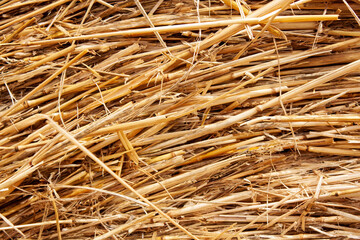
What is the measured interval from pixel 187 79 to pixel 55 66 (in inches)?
15.2

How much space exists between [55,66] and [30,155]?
263mm

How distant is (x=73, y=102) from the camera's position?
921 mm

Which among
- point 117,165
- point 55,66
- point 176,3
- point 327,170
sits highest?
point 176,3

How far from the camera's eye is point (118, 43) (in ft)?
3.10

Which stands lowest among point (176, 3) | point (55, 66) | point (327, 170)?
point (327, 170)

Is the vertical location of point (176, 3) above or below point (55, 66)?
above

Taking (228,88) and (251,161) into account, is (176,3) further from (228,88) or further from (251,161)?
(251,161)

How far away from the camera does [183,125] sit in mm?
918

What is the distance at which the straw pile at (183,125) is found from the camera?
2.76 feet

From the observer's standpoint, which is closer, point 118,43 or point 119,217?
point 119,217

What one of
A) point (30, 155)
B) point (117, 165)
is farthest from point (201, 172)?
point (30, 155)

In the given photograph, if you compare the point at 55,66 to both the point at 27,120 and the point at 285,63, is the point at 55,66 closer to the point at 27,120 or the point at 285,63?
the point at 27,120

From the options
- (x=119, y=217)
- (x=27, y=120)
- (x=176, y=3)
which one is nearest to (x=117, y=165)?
(x=119, y=217)

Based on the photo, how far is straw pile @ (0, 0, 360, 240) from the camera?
84 centimetres
